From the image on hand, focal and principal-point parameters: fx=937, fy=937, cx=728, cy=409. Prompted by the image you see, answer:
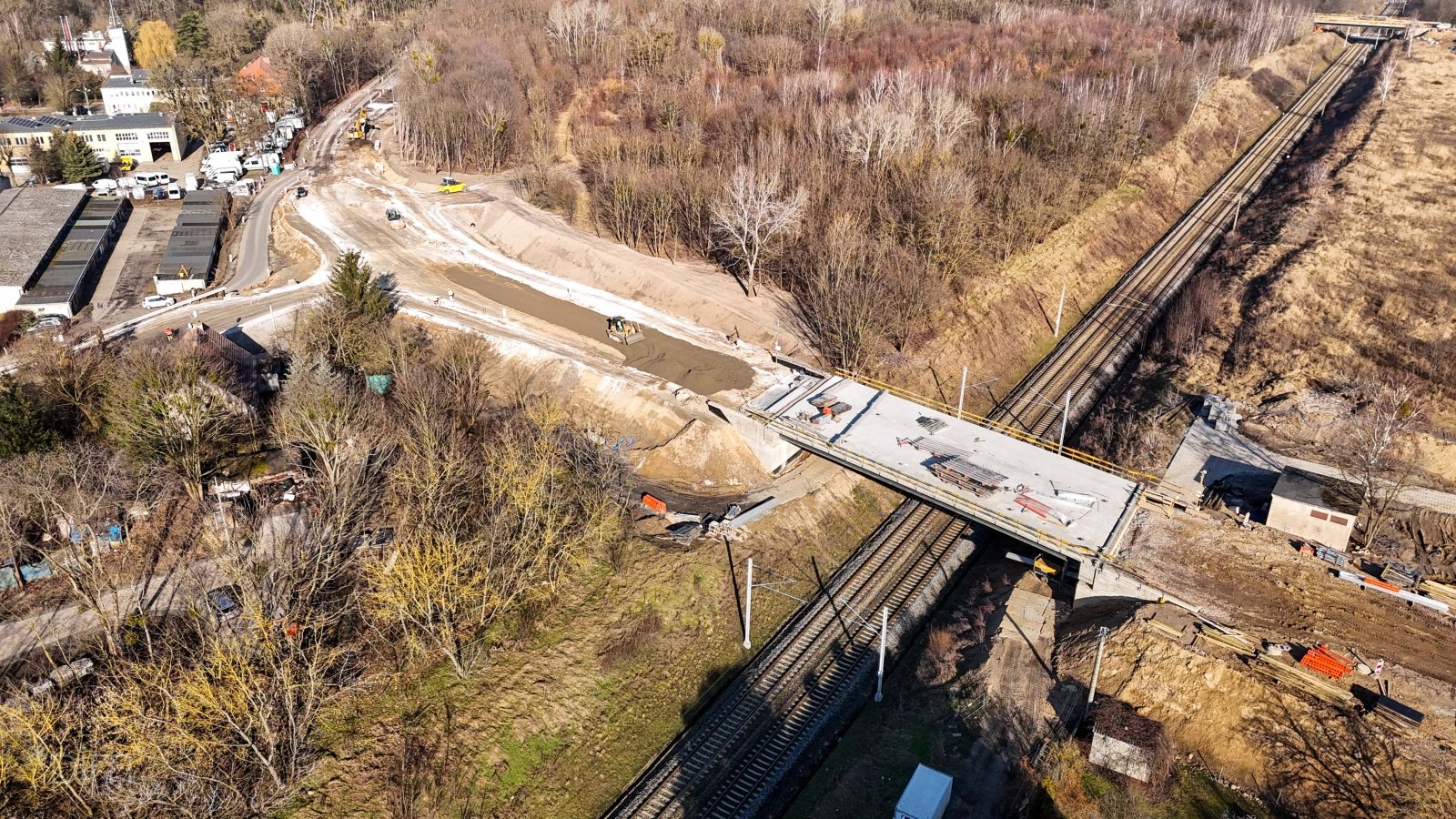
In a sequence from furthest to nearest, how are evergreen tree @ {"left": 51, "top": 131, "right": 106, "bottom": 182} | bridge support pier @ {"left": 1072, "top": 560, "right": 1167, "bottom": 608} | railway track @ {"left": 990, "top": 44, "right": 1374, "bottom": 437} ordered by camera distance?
evergreen tree @ {"left": 51, "top": 131, "right": 106, "bottom": 182} < railway track @ {"left": 990, "top": 44, "right": 1374, "bottom": 437} < bridge support pier @ {"left": 1072, "top": 560, "right": 1167, "bottom": 608}

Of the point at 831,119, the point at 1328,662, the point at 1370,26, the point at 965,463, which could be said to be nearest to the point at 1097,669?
the point at 1328,662

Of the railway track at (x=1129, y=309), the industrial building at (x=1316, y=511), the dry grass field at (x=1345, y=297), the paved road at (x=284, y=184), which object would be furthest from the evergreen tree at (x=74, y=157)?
the industrial building at (x=1316, y=511)

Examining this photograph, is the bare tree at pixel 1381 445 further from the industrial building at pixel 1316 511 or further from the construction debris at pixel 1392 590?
the construction debris at pixel 1392 590

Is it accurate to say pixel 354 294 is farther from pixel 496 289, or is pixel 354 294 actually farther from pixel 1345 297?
pixel 1345 297

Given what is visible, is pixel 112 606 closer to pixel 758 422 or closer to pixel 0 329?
pixel 758 422

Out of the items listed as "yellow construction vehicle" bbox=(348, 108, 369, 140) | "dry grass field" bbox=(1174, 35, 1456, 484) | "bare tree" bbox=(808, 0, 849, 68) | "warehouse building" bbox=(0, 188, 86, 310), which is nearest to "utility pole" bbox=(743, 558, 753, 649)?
"dry grass field" bbox=(1174, 35, 1456, 484)

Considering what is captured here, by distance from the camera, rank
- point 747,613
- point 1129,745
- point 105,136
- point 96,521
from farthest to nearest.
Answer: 1. point 105,136
2. point 96,521
3. point 747,613
4. point 1129,745

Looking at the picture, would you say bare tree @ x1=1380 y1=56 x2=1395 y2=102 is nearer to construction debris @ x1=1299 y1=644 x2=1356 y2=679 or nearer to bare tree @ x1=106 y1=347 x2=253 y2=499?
construction debris @ x1=1299 y1=644 x2=1356 y2=679
